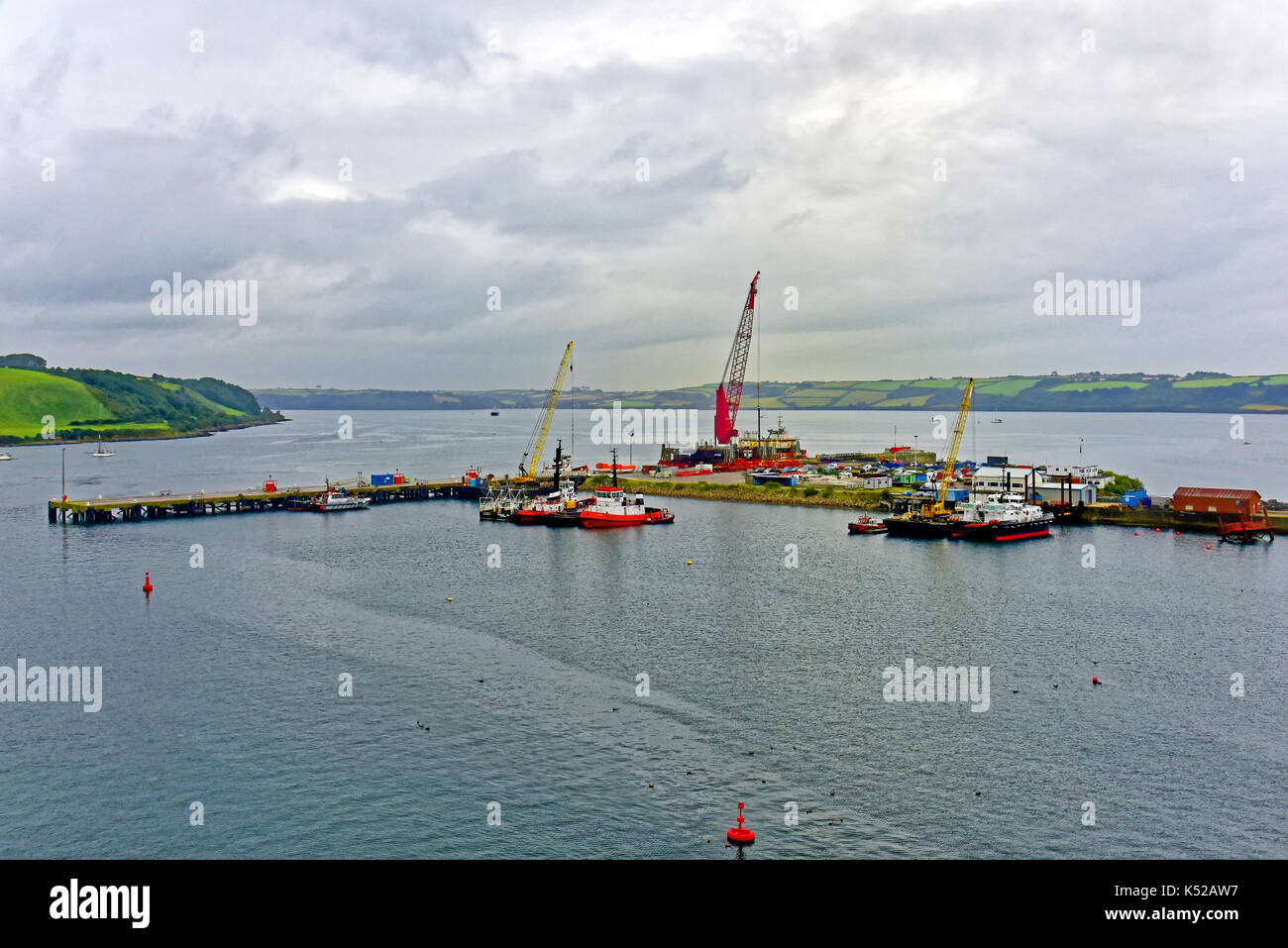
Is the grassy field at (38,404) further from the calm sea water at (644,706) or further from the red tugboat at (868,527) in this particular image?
the red tugboat at (868,527)

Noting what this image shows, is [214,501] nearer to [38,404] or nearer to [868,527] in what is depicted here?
[868,527]

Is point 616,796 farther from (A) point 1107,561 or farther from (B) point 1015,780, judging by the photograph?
(A) point 1107,561

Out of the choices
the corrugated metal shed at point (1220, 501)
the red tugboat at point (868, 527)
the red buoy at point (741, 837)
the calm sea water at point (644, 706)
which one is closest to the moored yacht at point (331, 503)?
the calm sea water at point (644, 706)

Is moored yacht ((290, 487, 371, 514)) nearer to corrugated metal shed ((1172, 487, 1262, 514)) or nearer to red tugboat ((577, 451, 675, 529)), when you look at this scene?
red tugboat ((577, 451, 675, 529))

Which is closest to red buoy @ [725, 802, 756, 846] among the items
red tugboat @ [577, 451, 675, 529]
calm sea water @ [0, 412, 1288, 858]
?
calm sea water @ [0, 412, 1288, 858]
